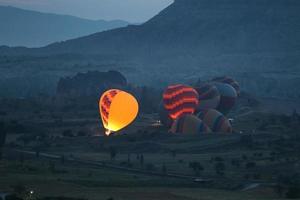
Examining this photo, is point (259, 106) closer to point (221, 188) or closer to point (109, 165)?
point (109, 165)

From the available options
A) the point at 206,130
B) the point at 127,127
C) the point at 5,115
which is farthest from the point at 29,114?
the point at 206,130

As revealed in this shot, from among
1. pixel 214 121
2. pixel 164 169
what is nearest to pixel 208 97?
pixel 214 121

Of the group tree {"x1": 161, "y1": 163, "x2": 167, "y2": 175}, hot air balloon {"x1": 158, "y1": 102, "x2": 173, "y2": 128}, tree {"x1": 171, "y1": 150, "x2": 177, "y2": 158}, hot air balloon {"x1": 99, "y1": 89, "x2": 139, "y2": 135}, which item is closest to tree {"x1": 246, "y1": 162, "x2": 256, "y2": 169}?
tree {"x1": 161, "y1": 163, "x2": 167, "y2": 175}

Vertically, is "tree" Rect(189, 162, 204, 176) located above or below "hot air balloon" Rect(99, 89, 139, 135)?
below

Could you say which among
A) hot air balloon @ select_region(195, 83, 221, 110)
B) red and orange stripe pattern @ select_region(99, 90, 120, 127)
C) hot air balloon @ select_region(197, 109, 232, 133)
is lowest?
hot air balloon @ select_region(197, 109, 232, 133)

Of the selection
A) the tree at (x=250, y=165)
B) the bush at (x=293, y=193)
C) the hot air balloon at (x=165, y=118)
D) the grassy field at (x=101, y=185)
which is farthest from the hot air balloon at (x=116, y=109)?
the bush at (x=293, y=193)

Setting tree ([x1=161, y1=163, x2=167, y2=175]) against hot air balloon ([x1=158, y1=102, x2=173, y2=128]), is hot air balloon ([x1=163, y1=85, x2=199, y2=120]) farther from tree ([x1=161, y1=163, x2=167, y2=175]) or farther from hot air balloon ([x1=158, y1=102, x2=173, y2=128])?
tree ([x1=161, y1=163, x2=167, y2=175])

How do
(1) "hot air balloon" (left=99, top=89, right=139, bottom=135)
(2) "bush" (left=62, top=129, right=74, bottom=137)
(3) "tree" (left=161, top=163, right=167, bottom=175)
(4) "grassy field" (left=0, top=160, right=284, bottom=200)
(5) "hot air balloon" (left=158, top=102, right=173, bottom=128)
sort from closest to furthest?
1. (4) "grassy field" (left=0, top=160, right=284, bottom=200)
2. (3) "tree" (left=161, top=163, right=167, bottom=175)
3. (1) "hot air balloon" (left=99, top=89, right=139, bottom=135)
4. (2) "bush" (left=62, top=129, right=74, bottom=137)
5. (5) "hot air balloon" (left=158, top=102, right=173, bottom=128)
